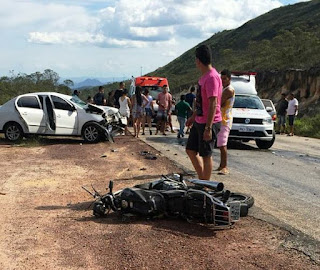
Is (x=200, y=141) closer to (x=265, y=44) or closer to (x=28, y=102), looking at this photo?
(x=28, y=102)

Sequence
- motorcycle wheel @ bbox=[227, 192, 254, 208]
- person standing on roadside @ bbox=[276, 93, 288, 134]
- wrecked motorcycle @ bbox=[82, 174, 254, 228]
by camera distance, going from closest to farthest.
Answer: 1. wrecked motorcycle @ bbox=[82, 174, 254, 228]
2. motorcycle wheel @ bbox=[227, 192, 254, 208]
3. person standing on roadside @ bbox=[276, 93, 288, 134]

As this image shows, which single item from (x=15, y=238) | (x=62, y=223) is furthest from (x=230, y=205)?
(x=15, y=238)

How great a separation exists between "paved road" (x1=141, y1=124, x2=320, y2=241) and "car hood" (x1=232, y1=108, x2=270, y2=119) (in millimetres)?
966

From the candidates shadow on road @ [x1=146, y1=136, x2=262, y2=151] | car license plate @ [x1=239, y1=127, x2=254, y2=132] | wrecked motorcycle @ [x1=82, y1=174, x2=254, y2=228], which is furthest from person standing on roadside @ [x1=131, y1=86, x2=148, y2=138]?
wrecked motorcycle @ [x1=82, y1=174, x2=254, y2=228]

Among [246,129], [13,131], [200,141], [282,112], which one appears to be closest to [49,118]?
[13,131]

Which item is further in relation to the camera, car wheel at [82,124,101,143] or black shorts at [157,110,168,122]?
black shorts at [157,110,168,122]

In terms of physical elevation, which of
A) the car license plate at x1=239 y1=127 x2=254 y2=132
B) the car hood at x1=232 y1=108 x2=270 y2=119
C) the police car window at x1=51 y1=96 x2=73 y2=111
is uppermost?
the police car window at x1=51 y1=96 x2=73 y2=111

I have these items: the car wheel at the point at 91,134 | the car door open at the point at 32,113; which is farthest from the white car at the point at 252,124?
the car door open at the point at 32,113

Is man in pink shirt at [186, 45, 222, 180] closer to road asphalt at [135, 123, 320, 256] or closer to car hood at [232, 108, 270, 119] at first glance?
road asphalt at [135, 123, 320, 256]

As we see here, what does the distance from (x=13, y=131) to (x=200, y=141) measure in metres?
9.39

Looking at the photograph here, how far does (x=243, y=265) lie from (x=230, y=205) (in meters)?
0.99

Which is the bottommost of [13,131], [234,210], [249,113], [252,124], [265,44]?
[234,210]

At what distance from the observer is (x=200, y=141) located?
20.5 feet

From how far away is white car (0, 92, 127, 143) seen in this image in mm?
13914
